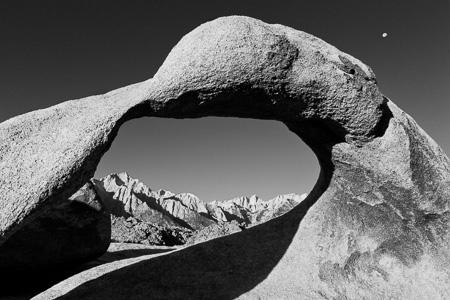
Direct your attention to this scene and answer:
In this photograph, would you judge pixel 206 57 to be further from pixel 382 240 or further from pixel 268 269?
pixel 382 240

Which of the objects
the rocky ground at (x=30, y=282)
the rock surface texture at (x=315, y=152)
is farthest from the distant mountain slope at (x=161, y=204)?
the rock surface texture at (x=315, y=152)

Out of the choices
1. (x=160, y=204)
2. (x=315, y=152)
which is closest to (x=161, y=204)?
(x=160, y=204)

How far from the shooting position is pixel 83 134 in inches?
155

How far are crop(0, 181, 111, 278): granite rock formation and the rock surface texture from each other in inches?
55.8

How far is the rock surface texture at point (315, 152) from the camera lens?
4.49m

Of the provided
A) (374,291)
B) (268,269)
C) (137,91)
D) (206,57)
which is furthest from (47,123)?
(374,291)

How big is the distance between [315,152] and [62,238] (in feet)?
18.6

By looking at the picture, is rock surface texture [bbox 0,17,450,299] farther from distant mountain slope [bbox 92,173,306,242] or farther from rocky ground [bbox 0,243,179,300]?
distant mountain slope [bbox 92,173,306,242]

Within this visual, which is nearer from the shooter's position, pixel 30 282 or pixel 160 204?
pixel 30 282

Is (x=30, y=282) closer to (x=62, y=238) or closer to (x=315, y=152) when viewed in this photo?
(x=62, y=238)

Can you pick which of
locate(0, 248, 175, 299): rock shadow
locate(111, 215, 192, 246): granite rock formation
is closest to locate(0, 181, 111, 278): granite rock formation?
locate(0, 248, 175, 299): rock shadow

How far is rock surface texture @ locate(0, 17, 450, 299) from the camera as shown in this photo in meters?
4.49

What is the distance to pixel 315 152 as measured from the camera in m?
6.98

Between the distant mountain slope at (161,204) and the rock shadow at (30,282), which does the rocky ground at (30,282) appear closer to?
the rock shadow at (30,282)
